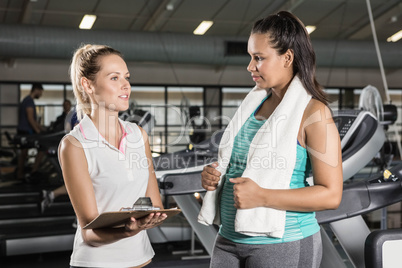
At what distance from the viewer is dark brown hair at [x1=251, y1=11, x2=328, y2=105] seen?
1188 mm

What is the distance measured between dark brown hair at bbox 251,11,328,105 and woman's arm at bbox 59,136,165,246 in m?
0.50

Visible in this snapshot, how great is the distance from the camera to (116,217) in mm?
1062

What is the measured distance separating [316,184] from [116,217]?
1.55ft

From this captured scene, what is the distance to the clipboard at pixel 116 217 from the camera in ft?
3.37

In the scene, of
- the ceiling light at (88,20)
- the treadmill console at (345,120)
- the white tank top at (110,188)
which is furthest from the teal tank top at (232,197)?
the ceiling light at (88,20)

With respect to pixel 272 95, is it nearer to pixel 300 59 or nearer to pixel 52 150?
pixel 300 59

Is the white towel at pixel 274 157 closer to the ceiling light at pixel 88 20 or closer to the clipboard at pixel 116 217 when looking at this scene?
the clipboard at pixel 116 217

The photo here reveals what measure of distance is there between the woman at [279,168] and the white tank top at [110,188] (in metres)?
0.19

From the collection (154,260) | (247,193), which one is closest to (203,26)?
(154,260)

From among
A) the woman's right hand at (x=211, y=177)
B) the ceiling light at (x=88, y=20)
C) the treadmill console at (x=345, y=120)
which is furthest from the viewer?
the ceiling light at (x=88, y=20)

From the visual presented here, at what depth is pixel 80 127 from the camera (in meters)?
1.23

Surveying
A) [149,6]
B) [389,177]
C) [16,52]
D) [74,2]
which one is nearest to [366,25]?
[149,6]

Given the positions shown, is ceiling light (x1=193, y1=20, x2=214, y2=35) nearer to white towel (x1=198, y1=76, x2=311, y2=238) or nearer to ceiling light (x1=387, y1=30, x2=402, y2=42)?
ceiling light (x1=387, y1=30, x2=402, y2=42)

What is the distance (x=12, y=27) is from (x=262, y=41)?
7709mm
